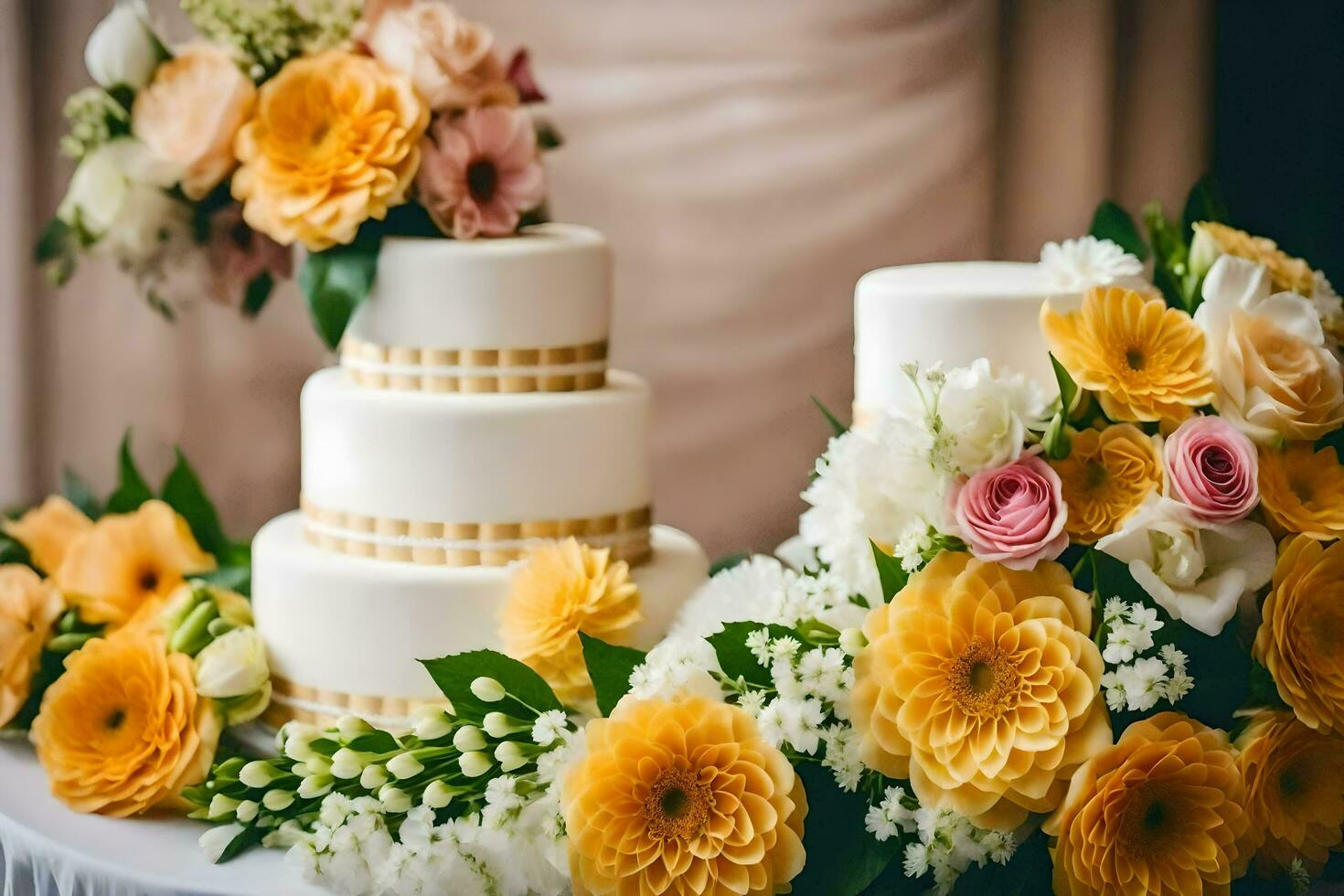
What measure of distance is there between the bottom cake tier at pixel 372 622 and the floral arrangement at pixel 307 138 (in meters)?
0.29

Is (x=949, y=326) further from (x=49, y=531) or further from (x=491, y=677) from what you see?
(x=49, y=531)

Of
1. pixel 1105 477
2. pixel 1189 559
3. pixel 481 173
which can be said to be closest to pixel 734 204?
pixel 481 173

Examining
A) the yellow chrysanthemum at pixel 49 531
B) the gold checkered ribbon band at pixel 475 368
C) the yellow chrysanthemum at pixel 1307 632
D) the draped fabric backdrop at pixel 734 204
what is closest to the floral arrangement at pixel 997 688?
the yellow chrysanthemum at pixel 1307 632

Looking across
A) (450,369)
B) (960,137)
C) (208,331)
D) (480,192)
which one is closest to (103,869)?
(450,369)

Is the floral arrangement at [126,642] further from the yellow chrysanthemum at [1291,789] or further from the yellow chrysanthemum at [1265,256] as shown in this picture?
the yellow chrysanthemum at [1265,256]

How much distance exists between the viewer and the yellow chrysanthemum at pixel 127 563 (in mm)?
1768

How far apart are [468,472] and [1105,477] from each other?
0.71 m

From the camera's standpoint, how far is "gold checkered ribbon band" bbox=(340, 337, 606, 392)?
158 cm

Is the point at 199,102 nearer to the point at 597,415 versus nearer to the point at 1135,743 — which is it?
the point at 597,415

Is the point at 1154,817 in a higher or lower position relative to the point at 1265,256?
lower

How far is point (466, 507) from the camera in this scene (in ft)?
5.07

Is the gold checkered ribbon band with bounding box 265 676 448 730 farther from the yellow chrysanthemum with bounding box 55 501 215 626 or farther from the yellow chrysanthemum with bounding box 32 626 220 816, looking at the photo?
the yellow chrysanthemum with bounding box 55 501 215 626

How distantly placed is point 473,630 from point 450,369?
313 mm

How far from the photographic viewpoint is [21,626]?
1.72 m
